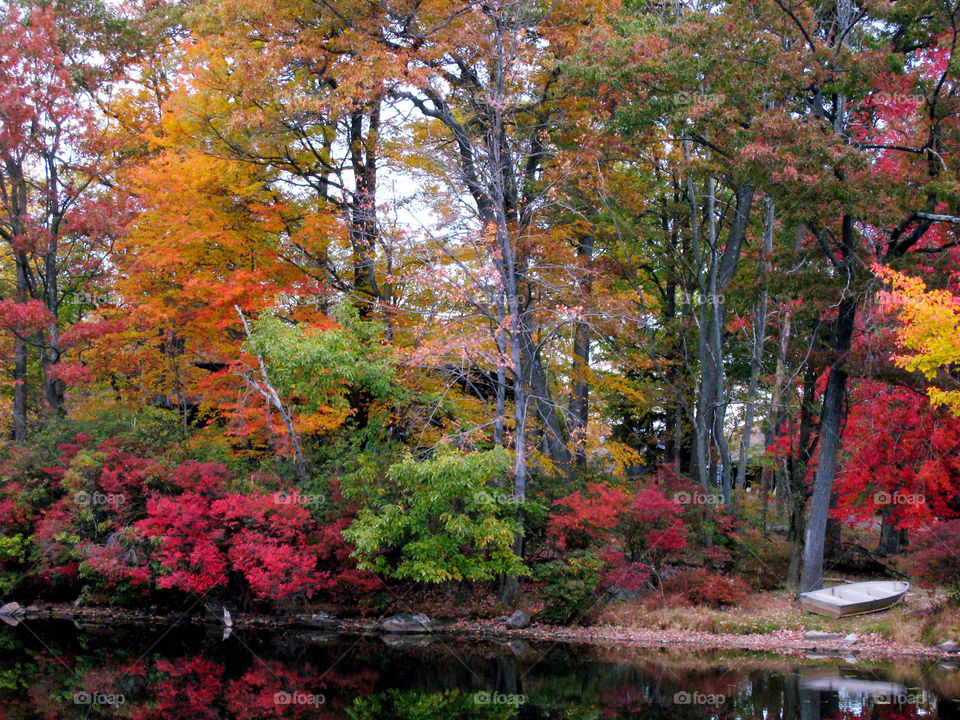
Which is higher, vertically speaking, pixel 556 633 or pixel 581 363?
pixel 581 363

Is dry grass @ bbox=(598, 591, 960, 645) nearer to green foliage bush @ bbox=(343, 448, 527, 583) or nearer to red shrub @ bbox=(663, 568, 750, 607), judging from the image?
red shrub @ bbox=(663, 568, 750, 607)

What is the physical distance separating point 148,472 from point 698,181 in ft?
46.7

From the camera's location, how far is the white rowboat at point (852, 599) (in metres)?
14.5

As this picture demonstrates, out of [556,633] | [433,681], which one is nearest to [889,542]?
[556,633]

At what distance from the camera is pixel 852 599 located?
14688mm

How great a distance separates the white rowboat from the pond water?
212cm

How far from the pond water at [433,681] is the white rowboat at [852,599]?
2118mm

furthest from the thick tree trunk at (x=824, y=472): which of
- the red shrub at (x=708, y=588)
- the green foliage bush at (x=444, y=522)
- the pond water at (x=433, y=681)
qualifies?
the green foliage bush at (x=444, y=522)

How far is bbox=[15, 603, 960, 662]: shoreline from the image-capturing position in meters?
13.1

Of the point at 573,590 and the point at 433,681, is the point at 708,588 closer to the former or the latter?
the point at 573,590

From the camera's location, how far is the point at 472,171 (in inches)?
650

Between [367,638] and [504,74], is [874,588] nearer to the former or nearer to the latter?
[367,638]

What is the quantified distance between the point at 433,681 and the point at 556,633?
388cm

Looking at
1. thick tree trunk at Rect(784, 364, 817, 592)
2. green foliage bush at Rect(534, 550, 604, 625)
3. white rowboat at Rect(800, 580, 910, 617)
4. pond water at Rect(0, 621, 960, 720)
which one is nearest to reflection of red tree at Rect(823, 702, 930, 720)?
pond water at Rect(0, 621, 960, 720)
